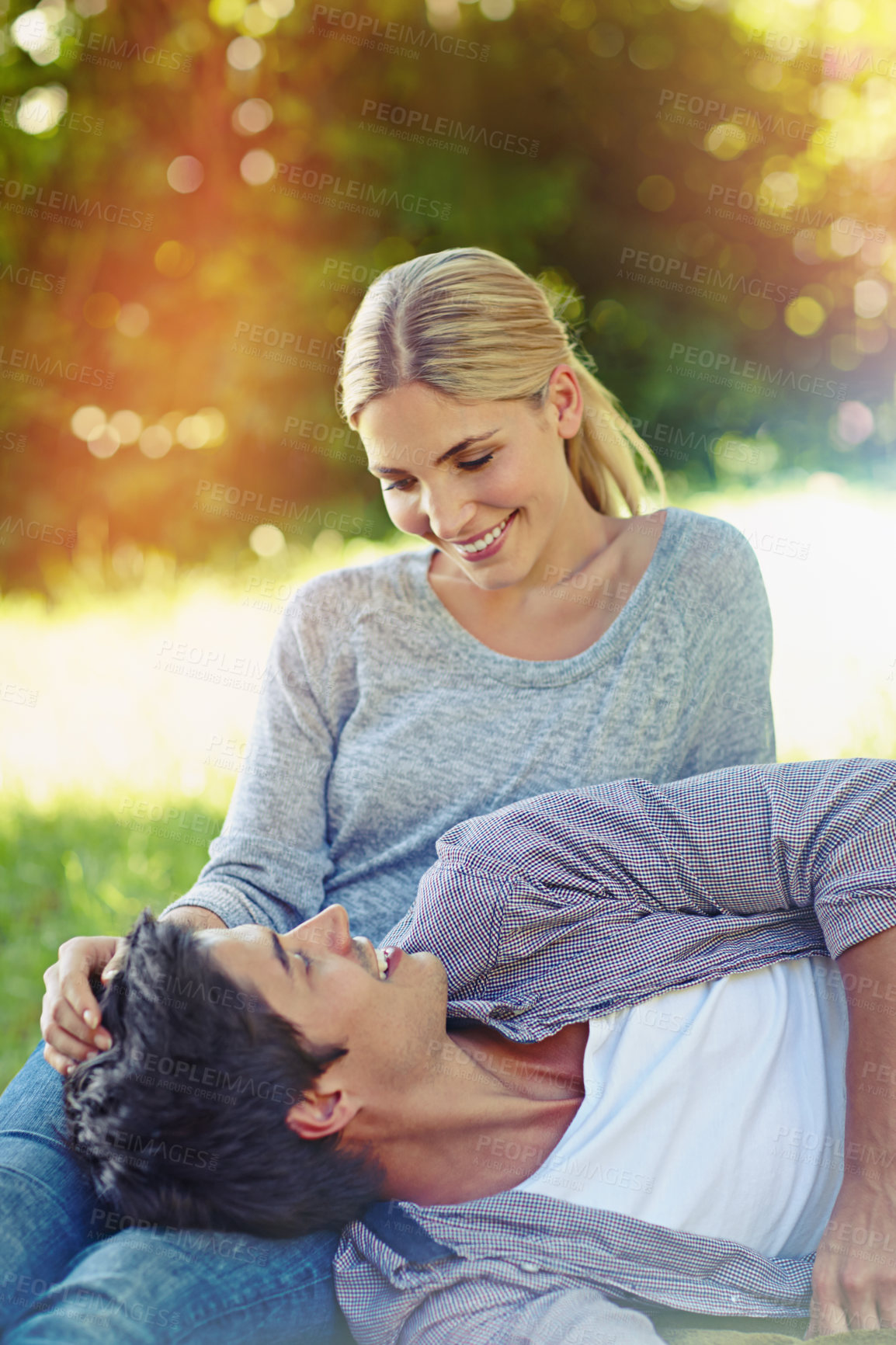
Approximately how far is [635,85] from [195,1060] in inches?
210

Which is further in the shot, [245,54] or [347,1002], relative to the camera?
[245,54]

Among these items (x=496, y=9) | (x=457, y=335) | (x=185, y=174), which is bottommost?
(x=457, y=335)

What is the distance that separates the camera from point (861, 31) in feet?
16.2

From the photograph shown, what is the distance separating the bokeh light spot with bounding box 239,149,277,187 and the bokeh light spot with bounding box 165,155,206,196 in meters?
0.20

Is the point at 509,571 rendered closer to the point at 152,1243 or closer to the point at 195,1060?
the point at 195,1060

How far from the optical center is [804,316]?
5496mm

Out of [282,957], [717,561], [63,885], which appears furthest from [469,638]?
[63,885]

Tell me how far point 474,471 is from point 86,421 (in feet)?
13.7

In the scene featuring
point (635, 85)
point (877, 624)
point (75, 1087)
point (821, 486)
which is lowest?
point (75, 1087)

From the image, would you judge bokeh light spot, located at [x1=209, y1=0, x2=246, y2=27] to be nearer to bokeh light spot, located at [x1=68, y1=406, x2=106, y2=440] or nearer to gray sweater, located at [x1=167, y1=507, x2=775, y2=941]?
bokeh light spot, located at [x1=68, y1=406, x2=106, y2=440]

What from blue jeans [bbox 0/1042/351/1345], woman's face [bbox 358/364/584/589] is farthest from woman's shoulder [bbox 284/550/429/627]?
blue jeans [bbox 0/1042/351/1345]

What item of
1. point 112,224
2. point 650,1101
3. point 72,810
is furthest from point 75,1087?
point 112,224

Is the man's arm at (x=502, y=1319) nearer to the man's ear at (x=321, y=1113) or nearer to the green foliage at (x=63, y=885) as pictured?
A: the man's ear at (x=321, y=1113)

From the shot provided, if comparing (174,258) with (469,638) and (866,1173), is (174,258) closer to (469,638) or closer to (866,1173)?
(469,638)
